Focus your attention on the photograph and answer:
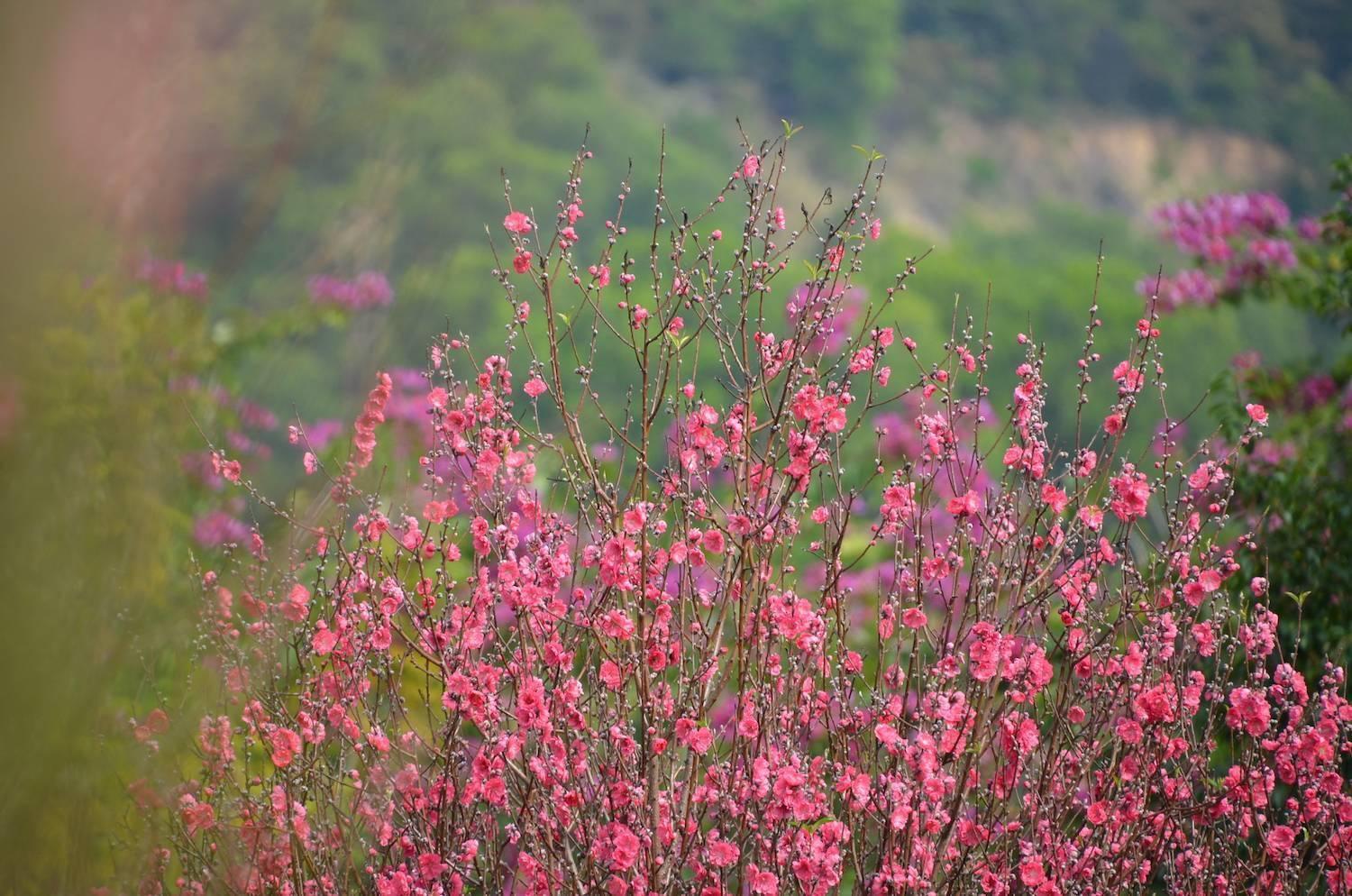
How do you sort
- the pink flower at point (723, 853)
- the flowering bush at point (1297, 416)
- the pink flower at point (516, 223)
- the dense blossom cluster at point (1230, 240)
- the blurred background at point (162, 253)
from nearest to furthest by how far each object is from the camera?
the blurred background at point (162, 253) → the pink flower at point (723, 853) → the pink flower at point (516, 223) → the flowering bush at point (1297, 416) → the dense blossom cluster at point (1230, 240)

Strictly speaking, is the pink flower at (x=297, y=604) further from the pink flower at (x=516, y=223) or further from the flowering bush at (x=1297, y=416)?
the flowering bush at (x=1297, y=416)

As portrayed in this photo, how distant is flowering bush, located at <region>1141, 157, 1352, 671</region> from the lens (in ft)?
16.4

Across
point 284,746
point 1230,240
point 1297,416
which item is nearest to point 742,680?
point 284,746

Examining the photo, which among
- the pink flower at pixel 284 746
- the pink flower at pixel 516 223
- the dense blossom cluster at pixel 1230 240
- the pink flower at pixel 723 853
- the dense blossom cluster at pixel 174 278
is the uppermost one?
the dense blossom cluster at pixel 1230 240

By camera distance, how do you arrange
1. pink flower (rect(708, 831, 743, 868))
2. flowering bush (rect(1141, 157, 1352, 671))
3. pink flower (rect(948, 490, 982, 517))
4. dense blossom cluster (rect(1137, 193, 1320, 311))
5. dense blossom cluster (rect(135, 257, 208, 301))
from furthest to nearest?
dense blossom cluster (rect(1137, 193, 1320, 311)) < flowering bush (rect(1141, 157, 1352, 671)) < pink flower (rect(948, 490, 982, 517)) < pink flower (rect(708, 831, 743, 868)) < dense blossom cluster (rect(135, 257, 208, 301))

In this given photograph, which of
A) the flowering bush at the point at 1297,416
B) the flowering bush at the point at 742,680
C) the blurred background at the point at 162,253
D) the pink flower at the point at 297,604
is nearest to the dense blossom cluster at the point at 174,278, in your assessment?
the blurred background at the point at 162,253

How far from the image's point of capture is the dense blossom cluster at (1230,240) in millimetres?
7047

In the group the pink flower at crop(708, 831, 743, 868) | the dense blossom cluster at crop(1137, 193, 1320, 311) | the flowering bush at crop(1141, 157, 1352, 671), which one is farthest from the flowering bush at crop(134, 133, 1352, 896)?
the dense blossom cluster at crop(1137, 193, 1320, 311)

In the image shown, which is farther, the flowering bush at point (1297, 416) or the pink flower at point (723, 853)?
the flowering bush at point (1297, 416)

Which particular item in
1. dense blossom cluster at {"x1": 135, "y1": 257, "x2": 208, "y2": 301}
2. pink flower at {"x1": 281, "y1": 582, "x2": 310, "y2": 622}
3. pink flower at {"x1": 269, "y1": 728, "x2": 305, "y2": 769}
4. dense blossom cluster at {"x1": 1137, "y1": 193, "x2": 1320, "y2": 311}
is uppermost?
dense blossom cluster at {"x1": 1137, "y1": 193, "x2": 1320, "y2": 311}

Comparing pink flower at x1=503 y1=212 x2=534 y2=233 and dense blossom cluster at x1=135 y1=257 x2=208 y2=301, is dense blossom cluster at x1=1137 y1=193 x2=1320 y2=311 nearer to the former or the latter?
pink flower at x1=503 y1=212 x2=534 y2=233

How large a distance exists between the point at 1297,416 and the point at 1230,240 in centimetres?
132

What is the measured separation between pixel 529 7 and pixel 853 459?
9437mm

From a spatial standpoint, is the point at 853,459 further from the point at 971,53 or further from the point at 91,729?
the point at 971,53
